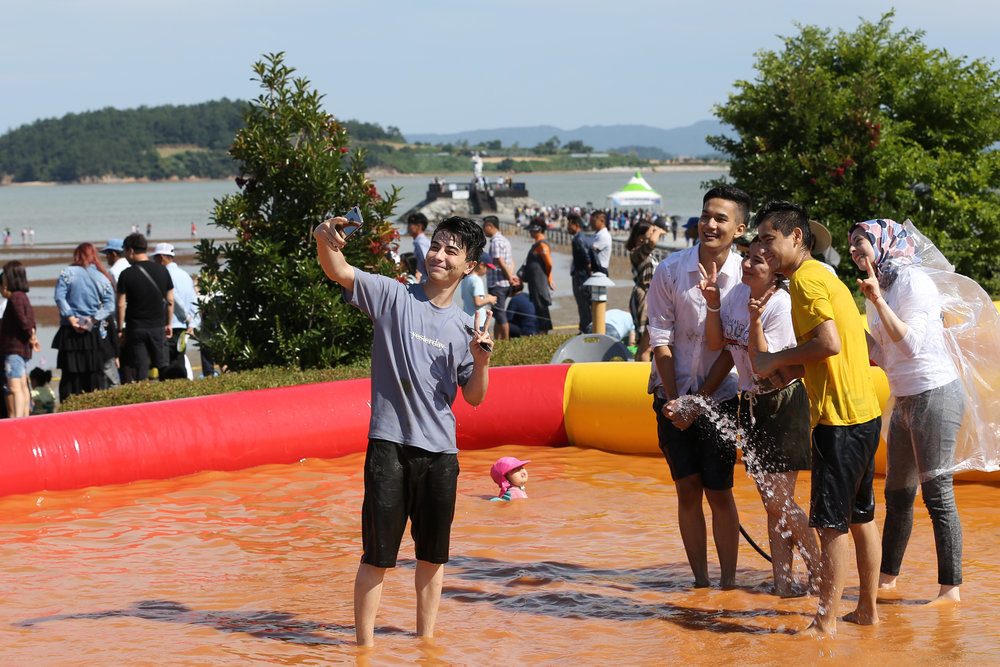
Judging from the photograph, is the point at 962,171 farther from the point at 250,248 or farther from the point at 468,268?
the point at 468,268

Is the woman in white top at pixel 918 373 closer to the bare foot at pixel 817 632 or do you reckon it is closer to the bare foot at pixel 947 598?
the bare foot at pixel 947 598

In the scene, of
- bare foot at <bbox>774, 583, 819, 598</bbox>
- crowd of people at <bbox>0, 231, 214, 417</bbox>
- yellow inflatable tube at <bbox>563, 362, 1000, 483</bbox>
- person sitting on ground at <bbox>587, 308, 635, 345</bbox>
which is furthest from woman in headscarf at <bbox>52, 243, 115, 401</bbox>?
bare foot at <bbox>774, 583, 819, 598</bbox>

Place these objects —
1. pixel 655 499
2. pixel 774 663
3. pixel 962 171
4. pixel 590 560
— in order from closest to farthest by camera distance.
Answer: pixel 774 663, pixel 590 560, pixel 655 499, pixel 962 171

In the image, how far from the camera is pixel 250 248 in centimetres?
951

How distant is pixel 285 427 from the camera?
792 centimetres

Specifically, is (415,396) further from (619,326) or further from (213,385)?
(619,326)

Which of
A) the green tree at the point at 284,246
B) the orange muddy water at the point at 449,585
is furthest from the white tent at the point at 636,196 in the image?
the orange muddy water at the point at 449,585

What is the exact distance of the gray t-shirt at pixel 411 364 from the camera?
415cm

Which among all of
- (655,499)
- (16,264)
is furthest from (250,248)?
(655,499)

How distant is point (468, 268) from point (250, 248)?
18.3 feet

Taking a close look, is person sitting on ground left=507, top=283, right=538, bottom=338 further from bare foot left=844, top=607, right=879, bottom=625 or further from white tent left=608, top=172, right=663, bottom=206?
white tent left=608, top=172, right=663, bottom=206

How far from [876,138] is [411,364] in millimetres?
11670

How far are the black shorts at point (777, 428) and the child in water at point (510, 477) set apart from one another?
239 centimetres

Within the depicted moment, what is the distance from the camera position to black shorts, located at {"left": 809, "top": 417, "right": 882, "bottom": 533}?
4.22 m
